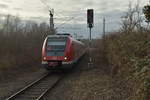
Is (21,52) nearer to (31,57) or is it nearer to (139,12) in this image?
(31,57)

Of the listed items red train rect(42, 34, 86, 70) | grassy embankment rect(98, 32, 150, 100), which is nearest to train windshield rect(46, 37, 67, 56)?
red train rect(42, 34, 86, 70)

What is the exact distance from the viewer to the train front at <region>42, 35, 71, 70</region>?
16625 millimetres

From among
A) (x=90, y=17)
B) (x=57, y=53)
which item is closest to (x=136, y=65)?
(x=57, y=53)

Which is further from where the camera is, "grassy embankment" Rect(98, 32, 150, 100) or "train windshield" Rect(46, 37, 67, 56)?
"train windshield" Rect(46, 37, 67, 56)

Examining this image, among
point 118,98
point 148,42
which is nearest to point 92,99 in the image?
point 118,98

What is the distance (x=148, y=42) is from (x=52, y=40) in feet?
29.8

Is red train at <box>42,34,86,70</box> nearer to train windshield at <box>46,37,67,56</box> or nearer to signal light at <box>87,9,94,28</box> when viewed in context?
train windshield at <box>46,37,67,56</box>

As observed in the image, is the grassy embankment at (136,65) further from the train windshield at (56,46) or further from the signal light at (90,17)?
the signal light at (90,17)

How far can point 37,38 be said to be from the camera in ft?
104

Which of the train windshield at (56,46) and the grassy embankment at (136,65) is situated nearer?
the grassy embankment at (136,65)

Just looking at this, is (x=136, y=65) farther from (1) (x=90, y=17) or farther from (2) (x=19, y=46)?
(2) (x=19, y=46)

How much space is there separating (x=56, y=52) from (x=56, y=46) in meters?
0.51

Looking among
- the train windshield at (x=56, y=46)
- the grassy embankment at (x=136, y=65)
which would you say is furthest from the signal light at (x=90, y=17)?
the grassy embankment at (x=136, y=65)

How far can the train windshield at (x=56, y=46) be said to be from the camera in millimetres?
16900
